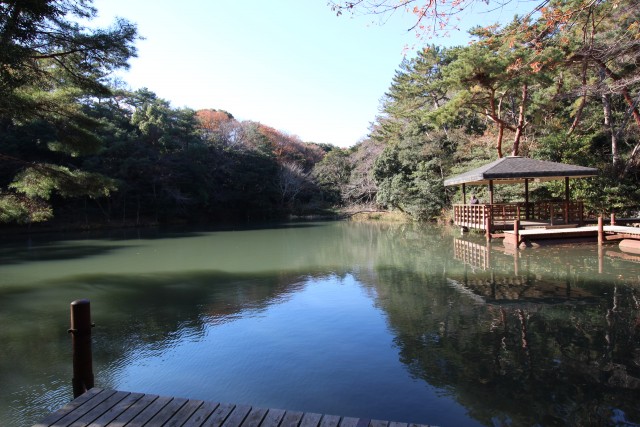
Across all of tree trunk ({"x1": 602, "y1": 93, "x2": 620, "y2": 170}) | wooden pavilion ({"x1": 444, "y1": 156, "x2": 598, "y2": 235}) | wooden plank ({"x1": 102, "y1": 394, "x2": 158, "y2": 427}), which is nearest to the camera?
wooden plank ({"x1": 102, "y1": 394, "x2": 158, "y2": 427})

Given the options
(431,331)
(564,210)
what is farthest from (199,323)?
(564,210)

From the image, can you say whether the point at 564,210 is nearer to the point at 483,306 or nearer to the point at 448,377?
the point at 483,306

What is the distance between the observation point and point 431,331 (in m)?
4.70

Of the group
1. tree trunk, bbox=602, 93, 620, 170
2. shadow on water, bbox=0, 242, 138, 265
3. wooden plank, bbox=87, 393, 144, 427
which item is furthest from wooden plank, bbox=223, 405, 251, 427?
tree trunk, bbox=602, 93, 620, 170

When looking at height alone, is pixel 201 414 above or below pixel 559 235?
below

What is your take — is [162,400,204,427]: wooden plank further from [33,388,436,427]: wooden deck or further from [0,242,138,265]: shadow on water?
[0,242,138,265]: shadow on water

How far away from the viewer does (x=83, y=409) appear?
8.34ft

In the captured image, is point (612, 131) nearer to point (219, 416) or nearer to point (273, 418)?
point (273, 418)

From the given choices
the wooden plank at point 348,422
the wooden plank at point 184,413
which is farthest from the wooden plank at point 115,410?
the wooden plank at point 348,422

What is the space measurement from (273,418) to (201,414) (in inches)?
16.7

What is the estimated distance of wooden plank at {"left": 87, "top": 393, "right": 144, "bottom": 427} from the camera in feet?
7.82

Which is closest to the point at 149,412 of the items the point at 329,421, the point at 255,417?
the point at 255,417

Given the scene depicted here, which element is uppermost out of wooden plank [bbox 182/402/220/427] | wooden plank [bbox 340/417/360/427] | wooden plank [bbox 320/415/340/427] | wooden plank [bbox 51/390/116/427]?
wooden plank [bbox 51/390/116/427]

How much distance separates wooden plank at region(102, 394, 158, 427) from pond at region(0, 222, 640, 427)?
30.4 inches
